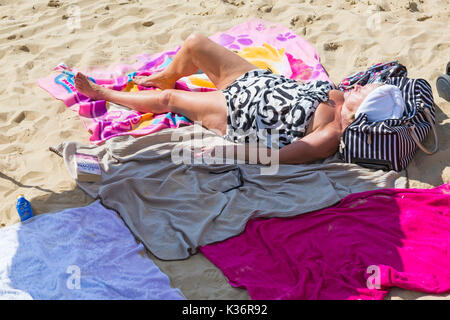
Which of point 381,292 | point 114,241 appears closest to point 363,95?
point 381,292

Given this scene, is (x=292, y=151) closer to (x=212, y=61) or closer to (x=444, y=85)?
(x=212, y=61)

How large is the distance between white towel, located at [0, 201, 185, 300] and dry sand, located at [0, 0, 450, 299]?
0.73 feet

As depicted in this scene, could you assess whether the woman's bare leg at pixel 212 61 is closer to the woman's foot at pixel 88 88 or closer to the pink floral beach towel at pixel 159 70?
the pink floral beach towel at pixel 159 70

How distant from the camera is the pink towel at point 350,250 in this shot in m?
2.69

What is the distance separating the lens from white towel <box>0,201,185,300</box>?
260cm

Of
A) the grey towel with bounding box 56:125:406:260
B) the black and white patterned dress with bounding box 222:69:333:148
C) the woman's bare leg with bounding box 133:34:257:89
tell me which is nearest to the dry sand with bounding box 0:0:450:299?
the grey towel with bounding box 56:125:406:260

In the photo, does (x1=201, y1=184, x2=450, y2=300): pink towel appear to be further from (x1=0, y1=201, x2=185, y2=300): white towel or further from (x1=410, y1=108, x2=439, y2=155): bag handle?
(x1=0, y1=201, x2=185, y2=300): white towel

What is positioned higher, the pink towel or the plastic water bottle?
the plastic water bottle

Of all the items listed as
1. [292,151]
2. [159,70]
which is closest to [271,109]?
[292,151]

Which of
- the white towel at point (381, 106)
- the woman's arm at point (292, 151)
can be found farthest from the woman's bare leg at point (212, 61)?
the white towel at point (381, 106)

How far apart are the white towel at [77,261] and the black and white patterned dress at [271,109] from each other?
1.18 m

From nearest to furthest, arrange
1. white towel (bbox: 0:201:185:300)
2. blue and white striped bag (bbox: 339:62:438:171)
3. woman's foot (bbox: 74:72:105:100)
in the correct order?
1. white towel (bbox: 0:201:185:300)
2. blue and white striped bag (bbox: 339:62:438:171)
3. woman's foot (bbox: 74:72:105:100)

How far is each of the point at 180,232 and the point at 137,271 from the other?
0.40 meters
